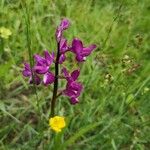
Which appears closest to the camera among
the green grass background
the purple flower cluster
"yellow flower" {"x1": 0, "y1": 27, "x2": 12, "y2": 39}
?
the purple flower cluster

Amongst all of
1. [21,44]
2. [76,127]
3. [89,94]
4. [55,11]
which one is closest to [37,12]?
[55,11]

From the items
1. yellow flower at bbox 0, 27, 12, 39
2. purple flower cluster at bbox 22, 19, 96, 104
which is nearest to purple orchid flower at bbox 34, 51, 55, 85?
purple flower cluster at bbox 22, 19, 96, 104

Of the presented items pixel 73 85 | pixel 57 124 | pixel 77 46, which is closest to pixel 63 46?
pixel 77 46

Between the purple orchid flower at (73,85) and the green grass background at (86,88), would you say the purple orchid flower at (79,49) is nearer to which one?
the purple orchid flower at (73,85)

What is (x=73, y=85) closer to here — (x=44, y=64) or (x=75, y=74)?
(x=75, y=74)

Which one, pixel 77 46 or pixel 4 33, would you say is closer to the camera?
pixel 77 46

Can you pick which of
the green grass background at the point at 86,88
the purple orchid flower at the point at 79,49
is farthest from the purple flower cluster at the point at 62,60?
the green grass background at the point at 86,88

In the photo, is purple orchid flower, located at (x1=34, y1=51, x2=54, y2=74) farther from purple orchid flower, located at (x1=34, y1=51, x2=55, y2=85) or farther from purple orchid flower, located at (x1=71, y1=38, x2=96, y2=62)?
purple orchid flower, located at (x1=71, y1=38, x2=96, y2=62)

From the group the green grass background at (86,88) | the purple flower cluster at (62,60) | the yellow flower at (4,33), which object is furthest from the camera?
the yellow flower at (4,33)

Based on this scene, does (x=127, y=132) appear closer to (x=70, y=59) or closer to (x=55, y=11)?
(x=70, y=59)

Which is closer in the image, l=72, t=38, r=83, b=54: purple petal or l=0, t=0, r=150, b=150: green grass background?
l=72, t=38, r=83, b=54: purple petal
